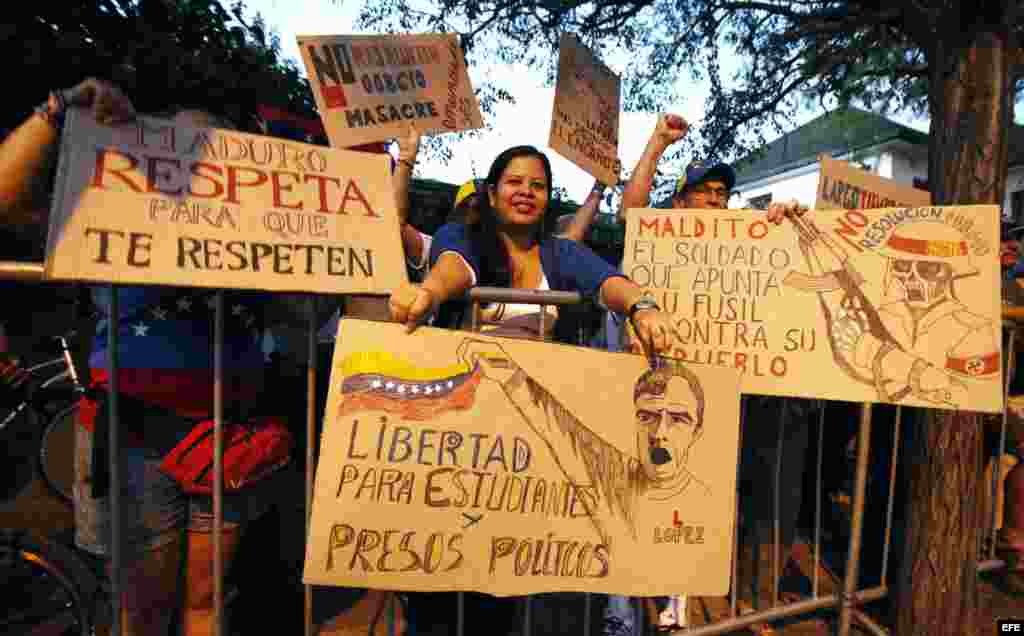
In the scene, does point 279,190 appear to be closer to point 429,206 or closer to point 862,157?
point 429,206

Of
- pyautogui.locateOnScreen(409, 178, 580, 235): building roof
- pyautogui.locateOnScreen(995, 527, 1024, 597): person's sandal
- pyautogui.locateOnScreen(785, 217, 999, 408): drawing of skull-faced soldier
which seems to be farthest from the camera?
pyautogui.locateOnScreen(409, 178, 580, 235): building roof

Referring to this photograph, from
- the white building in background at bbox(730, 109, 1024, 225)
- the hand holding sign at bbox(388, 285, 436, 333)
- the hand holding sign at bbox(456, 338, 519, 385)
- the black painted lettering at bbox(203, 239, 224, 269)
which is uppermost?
the white building in background at bbox(730, 109, 1024, 225)

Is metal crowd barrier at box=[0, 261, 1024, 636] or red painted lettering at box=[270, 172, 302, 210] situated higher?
red painted lettering at box=[270, 172, 302, 210]

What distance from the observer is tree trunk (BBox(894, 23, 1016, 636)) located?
2537 mm

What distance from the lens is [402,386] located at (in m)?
1.63

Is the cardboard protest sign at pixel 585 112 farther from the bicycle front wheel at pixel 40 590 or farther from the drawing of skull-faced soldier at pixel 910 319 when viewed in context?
the bicycle front wheel at pixel 40 590

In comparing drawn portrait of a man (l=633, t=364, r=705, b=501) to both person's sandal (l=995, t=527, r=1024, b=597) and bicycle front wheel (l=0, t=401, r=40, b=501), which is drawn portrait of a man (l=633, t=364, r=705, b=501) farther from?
bicycle front wheel (l=0, t=401, r=40, b=501)

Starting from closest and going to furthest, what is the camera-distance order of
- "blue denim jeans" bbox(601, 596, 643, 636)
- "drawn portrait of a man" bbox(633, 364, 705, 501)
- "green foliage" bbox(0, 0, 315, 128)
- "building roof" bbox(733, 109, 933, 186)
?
"drawn portrait of a man" bbox(633, 364, 705, 501) → "blue denim jeans" bbox(601, 596, 643, 636) → "green foliage" bbox(0, 0, 315, 128) → "building roof" bbox(733, 109, 933, 186)

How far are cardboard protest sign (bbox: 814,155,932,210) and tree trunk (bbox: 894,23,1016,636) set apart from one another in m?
0.27

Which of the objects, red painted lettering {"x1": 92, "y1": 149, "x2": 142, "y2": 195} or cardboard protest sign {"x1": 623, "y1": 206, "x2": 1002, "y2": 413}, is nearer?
red painted lettering {"x1": 92, "y1": 149, "x2": 142, "y2": 195}

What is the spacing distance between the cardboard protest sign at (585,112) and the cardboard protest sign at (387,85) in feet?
1.49

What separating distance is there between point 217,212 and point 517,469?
45.4 inches

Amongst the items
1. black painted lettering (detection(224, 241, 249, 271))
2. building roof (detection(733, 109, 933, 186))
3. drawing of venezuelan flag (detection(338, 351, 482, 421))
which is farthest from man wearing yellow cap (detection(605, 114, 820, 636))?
building roof (detection(733, 109, 933, 186))

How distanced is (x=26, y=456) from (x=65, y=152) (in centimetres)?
448
